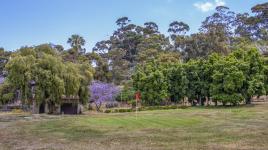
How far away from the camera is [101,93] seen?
58719mm

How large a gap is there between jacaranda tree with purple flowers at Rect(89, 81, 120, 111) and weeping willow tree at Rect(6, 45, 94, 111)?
10.4m

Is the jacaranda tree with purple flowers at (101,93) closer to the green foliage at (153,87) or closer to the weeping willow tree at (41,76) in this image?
the green foliage at (153,87)

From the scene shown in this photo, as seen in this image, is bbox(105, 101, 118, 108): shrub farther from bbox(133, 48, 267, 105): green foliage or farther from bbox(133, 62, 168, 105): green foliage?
bbox(133, 62, 168, 105): green foliage

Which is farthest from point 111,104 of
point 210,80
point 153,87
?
point 210,80

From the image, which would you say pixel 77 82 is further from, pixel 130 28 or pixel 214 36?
pixel 130 28

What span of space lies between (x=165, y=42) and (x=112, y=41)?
56.1 ft

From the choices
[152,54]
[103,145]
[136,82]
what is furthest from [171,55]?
[103,145]

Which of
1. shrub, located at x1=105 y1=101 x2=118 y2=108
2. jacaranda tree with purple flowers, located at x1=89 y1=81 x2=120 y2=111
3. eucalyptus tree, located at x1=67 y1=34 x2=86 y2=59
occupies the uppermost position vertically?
eucalyptus tree, located at x1=67 y1=34 x2=86 y2=59

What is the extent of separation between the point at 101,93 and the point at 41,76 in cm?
1607

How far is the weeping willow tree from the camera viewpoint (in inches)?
1719

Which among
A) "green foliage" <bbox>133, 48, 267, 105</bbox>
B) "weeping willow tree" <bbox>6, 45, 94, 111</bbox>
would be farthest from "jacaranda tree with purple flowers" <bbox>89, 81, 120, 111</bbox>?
"weeping willow tree" <bbox>6, 45, 94, 111</bbox>

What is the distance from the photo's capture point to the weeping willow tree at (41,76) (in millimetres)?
43656

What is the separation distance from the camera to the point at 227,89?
47500 mm

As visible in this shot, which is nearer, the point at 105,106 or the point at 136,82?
the point at 136,82
